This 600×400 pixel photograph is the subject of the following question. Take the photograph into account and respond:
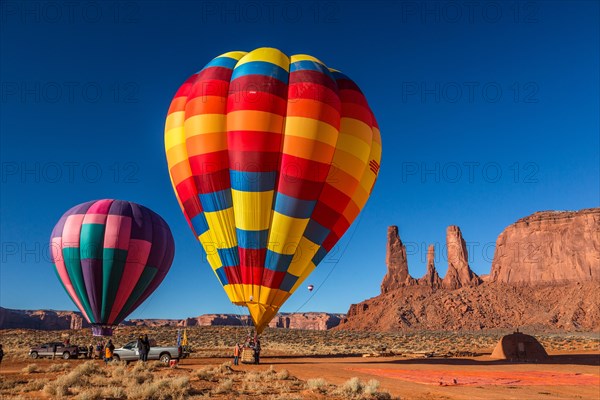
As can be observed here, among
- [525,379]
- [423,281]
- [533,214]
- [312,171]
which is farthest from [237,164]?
[533,214]

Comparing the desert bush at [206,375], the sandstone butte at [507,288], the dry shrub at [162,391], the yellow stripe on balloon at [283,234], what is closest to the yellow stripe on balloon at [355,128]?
the yellow stripe on balloon at [283,234]

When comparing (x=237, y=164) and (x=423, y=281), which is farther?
(x=423, y=281)

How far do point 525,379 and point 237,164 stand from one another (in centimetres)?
1613

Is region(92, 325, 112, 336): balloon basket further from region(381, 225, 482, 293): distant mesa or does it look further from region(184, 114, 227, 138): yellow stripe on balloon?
region(381, 225, 482, 293): distant mesa

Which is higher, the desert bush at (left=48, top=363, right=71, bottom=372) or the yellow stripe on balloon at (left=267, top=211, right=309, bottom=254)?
the yellow stripe on balloon at (left=267, top=211, right=309, bottom=254)

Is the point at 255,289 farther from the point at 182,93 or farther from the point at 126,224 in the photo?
the point at 126,224

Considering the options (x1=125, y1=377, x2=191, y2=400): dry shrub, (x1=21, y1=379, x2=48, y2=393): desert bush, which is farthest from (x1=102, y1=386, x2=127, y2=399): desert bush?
(x1=21, y1=379, x2=48, y2=393): desert bush

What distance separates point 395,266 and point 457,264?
62.3 feet

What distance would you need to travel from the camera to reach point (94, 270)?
95.6 ft

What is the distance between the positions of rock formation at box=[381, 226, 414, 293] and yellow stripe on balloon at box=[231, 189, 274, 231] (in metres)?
125

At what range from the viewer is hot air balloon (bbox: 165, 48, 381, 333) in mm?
20406

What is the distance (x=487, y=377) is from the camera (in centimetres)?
2039

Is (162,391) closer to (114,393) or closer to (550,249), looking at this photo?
(114,393)

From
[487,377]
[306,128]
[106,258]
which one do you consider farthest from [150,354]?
[487,377]
